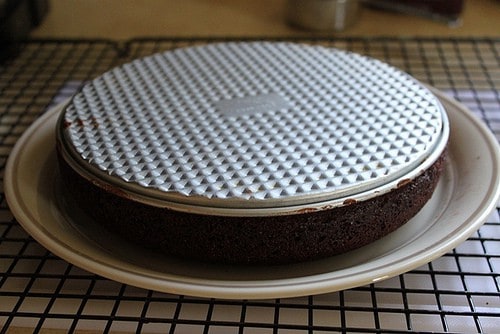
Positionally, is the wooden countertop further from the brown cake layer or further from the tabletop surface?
the brown cake layer

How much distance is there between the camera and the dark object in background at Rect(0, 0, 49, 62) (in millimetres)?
913

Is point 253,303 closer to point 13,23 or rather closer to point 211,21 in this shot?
point 13,23

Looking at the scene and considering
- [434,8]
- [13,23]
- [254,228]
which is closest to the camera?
[254,228]

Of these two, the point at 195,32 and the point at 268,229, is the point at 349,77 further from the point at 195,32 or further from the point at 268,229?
the point at 195,32

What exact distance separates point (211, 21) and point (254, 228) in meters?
0.77

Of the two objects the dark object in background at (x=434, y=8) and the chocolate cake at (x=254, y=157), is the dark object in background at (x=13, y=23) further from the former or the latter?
the dark object in background at (x=434, y=8)

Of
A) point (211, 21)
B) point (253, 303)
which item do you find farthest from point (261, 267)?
point (211, 21)

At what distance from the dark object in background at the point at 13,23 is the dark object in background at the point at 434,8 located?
1.93 ft

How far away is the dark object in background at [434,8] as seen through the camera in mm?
1106

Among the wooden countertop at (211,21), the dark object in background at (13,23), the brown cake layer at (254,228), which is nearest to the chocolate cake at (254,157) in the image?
the brown cake layer at (254,228)

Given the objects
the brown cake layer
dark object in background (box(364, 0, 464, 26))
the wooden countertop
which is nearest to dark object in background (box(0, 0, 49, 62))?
the wooden countertop

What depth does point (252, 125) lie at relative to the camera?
548mm

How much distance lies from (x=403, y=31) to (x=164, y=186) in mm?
738

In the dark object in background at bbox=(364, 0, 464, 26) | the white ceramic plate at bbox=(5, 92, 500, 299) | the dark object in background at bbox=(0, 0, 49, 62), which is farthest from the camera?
the dark object in background at bbox=(364, 0, 464, 26)
